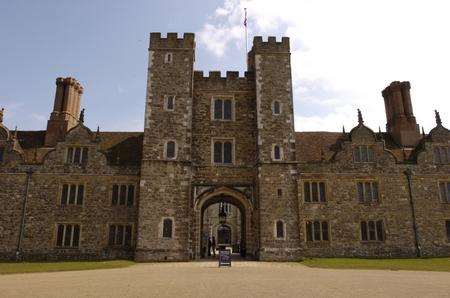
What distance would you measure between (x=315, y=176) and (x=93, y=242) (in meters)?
16.0

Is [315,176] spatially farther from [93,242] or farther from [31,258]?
[31,258]

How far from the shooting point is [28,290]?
35.7ft

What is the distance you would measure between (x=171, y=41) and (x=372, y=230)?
1985 cm

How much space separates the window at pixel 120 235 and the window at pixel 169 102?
8575mm

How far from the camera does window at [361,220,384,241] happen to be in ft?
85.9

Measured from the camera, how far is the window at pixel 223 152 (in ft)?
87.1

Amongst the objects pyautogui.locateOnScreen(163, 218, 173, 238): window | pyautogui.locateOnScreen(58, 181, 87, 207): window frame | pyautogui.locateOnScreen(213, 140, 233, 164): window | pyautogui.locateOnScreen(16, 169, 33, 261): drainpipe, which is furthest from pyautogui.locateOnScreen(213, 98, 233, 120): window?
pyautogui.locateOnScreen(16, 169, 33, 261): drainpipe

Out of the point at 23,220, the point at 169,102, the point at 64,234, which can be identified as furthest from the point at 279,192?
the point at 23,220

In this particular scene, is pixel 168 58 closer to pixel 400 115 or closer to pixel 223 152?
pixel 223 152

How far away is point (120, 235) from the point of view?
25.7m

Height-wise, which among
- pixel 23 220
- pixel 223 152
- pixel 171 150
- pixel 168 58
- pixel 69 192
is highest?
pixel 168 58

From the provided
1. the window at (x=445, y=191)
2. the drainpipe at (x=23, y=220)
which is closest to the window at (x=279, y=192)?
the window at (x=445, y=191)

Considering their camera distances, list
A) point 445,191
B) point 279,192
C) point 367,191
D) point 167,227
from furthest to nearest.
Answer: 1. point 445,191
2. point 367,191
3. point 279,192
4. point 167,227

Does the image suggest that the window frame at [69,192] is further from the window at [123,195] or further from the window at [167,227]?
the window at [167,227]
